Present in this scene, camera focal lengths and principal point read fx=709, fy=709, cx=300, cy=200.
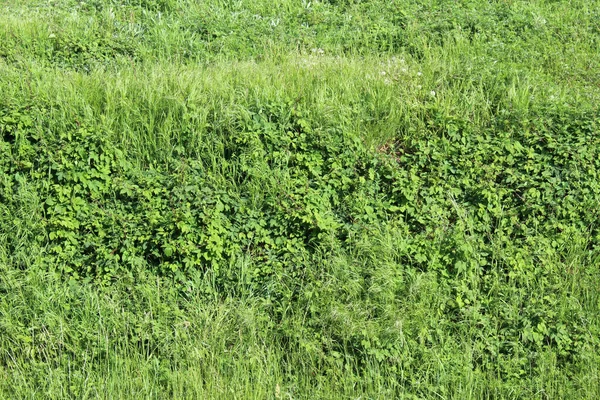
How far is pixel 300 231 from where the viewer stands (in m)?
5.19

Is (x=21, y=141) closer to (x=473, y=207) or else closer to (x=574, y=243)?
(x=473, y=207)

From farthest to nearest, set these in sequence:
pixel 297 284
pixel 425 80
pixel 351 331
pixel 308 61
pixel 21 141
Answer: pixel 308 61 → pixel 425 80 → pixel 21 141 → pixel 297 284 → pixel 351 331

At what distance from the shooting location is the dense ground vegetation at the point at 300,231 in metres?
4.60

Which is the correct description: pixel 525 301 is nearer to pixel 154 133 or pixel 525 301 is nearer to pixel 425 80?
pixel 425 80

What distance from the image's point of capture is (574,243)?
524 cm

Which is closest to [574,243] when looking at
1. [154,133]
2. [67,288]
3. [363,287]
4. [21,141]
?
[363,287]

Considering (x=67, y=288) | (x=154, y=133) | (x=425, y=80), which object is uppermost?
(x=425, y=80)

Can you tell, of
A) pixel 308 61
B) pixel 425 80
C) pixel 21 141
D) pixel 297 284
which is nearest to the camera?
pixel 297 284

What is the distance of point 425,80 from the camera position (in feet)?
20.3

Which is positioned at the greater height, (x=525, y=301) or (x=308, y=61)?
(x=308, y=61)

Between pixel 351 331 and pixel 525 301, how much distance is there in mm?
1286

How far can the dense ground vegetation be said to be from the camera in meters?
4.60

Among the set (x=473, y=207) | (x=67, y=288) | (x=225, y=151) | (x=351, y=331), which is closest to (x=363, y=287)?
(x=351, y=331)

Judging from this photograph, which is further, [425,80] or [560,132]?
[425,80]
